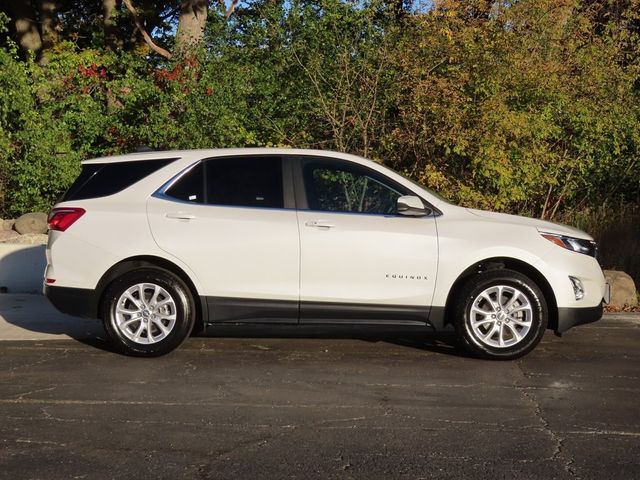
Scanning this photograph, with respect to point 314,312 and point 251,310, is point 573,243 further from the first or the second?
point 251,310

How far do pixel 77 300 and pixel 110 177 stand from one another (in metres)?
1.10

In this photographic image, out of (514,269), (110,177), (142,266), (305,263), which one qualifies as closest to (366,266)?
(305,263)

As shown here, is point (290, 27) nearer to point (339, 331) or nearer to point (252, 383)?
point (339, 331)

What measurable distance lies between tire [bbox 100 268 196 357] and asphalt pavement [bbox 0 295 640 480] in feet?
0.56

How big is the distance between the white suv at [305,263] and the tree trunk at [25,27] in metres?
16.1

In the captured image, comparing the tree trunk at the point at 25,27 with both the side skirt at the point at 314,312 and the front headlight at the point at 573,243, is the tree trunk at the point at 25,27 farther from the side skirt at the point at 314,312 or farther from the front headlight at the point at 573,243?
the front headlight at the point at 573,243

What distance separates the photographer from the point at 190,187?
8227mm

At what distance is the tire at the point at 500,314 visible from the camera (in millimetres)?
7953

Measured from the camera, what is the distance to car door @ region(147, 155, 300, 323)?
7.97m

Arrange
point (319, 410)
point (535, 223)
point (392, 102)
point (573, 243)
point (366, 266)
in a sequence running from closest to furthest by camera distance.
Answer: point (319, 410), point (366, 266), point (573, 243), point (535, 223), point (392, 102)

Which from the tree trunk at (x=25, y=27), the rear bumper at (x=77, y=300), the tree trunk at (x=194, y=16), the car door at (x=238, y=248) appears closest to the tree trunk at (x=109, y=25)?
the tree trunk at (x=25, y=27)

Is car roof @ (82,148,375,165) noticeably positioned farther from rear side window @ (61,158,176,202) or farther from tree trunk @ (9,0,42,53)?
tree trunk @ (9,0,42,53)

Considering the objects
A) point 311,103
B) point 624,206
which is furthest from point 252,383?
point 624,206

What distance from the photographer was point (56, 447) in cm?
556
